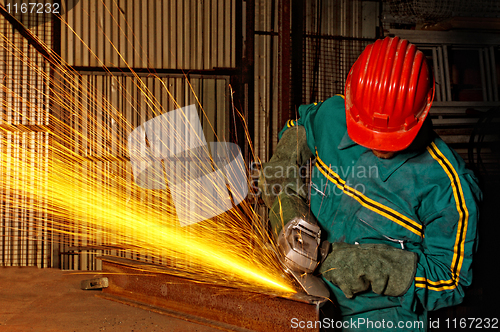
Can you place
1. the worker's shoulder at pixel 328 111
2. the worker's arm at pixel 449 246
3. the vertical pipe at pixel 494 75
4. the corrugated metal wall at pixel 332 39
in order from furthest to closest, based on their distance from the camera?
the corrugated metal wall at pixel 332 39 → the vertical pipe at pixel 494 75 → the worker's shoulder at pixel 328 111 → the worker's arm at pixel 449 246

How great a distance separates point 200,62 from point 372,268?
3.77m

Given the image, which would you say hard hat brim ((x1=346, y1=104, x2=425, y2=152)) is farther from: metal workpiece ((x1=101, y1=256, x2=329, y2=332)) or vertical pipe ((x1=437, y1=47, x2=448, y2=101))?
vertical pipe ((x1=437, y1=47, x2=448, y2=101))

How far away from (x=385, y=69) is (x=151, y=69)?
12.1 feet

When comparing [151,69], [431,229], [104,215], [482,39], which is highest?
[482,39]

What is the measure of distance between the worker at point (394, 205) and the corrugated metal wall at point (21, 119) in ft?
13.1

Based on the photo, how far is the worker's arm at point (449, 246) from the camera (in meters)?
1.60

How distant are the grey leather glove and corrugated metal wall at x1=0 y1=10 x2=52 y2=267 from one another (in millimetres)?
4282

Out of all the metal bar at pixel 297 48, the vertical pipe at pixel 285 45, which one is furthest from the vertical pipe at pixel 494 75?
the vertical pipe at pixel 285 45

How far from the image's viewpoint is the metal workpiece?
6.51ft

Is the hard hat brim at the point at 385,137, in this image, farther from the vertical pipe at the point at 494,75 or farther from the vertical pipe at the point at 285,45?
the vertical pipe at the point at 494,75

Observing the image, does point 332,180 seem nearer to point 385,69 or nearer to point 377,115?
point 377,115

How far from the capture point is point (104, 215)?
4.98 m

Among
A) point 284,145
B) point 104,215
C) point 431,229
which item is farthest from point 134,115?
point 431,229

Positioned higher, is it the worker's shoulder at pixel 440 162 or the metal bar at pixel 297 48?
the metal bar at pixel 297 48
